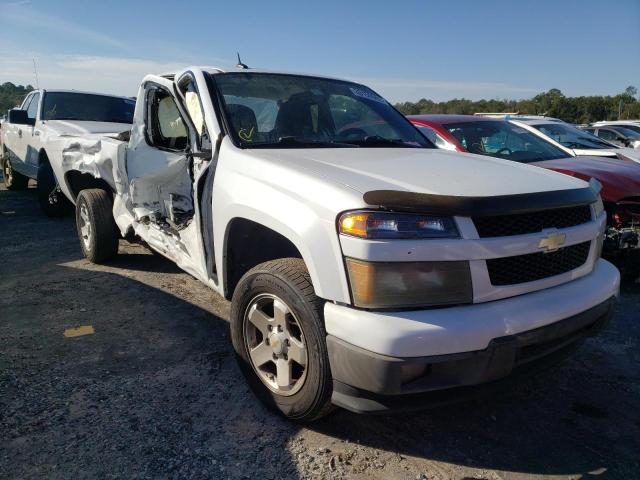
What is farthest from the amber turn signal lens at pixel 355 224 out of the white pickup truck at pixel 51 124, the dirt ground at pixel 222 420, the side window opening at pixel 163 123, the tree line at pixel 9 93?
the tree line at pixel 9 93

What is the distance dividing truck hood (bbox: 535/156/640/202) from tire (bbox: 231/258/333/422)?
3.50 meters

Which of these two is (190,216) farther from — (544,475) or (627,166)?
(627,166)

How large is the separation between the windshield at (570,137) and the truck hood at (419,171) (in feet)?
16.0

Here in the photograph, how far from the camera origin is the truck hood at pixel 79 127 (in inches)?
259

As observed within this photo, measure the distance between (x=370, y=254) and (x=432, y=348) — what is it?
428 mm

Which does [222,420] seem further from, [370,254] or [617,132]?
[617,132]

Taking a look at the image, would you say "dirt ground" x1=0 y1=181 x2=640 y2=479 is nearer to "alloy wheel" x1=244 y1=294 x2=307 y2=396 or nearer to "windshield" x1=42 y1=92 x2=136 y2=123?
"alloy wheel" x1=244 y1=294 x2=307 y2=396

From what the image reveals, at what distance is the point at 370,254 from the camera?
1.93 metres

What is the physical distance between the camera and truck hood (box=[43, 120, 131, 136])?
657 centimetres

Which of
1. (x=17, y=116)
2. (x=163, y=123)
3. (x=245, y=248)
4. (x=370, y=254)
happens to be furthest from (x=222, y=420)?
(x=17, y=116)

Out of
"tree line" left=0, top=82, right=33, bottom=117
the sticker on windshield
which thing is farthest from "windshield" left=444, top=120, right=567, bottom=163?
"tree line" left=0, top=82, right=33, bottom=117

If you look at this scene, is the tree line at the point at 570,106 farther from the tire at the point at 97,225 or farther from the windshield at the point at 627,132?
the tire at the point at 97,225

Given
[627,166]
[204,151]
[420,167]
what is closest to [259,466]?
[420,167]

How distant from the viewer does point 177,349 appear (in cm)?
334
